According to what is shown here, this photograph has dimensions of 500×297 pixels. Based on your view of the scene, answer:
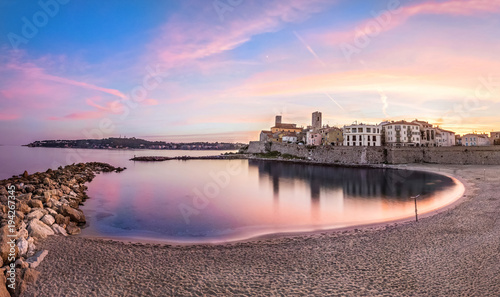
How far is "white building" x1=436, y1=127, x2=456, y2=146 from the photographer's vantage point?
186 ft

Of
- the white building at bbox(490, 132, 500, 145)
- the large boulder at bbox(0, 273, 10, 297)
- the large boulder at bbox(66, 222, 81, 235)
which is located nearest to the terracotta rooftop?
the white building at bbox(490, 132, 500, 145)

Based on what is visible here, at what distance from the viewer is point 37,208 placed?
11.0 metres

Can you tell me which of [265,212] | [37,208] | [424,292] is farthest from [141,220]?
[424,292]

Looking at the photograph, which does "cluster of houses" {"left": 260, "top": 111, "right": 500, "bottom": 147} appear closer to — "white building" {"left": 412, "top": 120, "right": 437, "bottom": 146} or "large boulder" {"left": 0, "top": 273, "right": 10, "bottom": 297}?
"white building" {"left": 412, "top": 120, "right": 437, "bottom": 146}

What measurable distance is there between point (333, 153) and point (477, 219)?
40889 mm

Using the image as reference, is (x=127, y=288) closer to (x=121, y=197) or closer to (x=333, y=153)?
(x=121, y=197)

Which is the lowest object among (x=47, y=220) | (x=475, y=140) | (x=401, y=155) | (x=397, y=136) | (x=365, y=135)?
(x=47, y=220)

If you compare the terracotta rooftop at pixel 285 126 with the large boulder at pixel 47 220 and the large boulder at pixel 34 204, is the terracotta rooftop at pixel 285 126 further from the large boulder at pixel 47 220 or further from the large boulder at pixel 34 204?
the large boulder at pixel 47 220

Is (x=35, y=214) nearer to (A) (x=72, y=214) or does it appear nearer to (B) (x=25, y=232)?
(A) (x=72, y=214)

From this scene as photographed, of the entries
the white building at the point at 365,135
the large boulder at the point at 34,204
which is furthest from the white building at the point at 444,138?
the large boulder at the point at 34,204

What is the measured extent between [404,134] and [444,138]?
15395mm

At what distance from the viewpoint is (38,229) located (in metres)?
8.66

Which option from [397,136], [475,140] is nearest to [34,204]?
[397,136]

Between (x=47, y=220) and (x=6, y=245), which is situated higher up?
(x=6, y=245)
